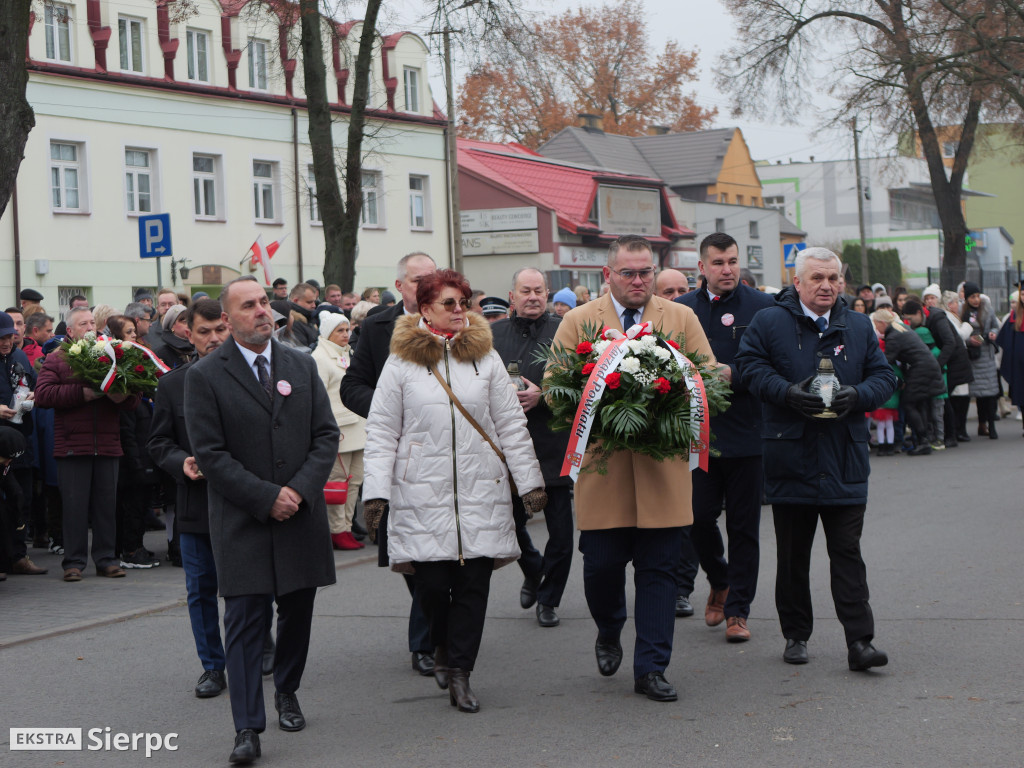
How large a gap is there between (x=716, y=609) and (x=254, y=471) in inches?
133

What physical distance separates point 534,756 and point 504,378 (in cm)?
189

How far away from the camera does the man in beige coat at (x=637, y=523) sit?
6492 mm

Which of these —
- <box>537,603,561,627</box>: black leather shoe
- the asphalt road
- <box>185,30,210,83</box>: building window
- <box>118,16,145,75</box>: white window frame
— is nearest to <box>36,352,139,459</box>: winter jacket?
the asphalt road

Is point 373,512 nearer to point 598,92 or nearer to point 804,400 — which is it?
point 804,400

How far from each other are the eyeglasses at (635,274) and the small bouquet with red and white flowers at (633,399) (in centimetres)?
44

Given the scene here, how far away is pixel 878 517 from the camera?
12.4m

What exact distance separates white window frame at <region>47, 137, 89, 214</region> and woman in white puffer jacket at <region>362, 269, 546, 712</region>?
78.0ft

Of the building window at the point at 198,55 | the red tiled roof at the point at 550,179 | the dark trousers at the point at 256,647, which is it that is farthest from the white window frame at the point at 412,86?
the dark trousers at the point at 256,647

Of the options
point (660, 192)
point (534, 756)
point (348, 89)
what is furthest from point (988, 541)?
point (660, 192)

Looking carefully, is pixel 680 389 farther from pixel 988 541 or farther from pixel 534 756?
pixel 988 541

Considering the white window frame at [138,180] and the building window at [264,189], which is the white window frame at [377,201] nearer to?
the building window at [264,189]

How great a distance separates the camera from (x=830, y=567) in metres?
7.02

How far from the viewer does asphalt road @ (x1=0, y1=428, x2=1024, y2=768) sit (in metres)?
5.66

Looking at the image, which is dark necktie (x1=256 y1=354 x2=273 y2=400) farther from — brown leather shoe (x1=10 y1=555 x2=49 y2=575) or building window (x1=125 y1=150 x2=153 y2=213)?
building window (x1=125 y1=150 x2=153 y2=213)
